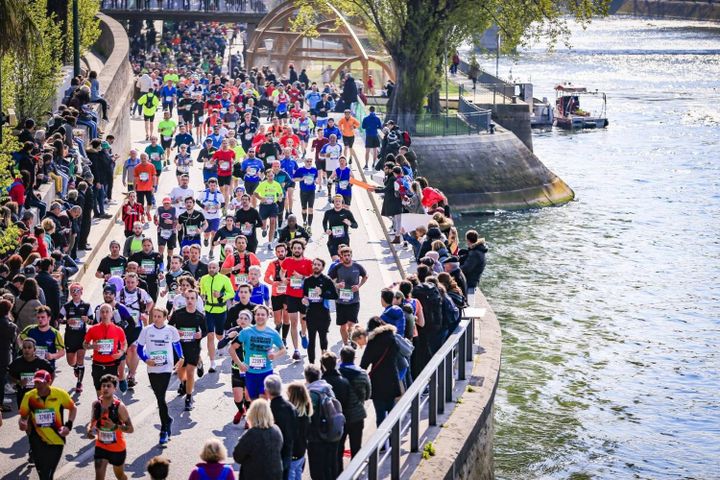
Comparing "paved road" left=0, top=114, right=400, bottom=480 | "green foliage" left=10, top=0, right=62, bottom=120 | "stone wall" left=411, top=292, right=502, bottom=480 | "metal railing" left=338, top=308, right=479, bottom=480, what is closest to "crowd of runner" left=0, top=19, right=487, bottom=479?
"paved road" left=0, top=114, right=400, bottom=480

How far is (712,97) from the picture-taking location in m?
84.1

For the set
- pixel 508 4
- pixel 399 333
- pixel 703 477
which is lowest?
pixel 703 477

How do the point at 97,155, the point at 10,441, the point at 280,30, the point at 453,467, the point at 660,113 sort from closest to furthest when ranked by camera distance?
the point at 453,467 < the point at 10,441 < the point at 97,155 < the point at 280,30 < the point at 660,113

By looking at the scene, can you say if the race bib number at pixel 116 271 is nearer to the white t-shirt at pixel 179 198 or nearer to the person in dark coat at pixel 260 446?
the white t-shirt at pixel 179 198

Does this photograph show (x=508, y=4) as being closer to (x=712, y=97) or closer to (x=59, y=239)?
(x=59, y=239)

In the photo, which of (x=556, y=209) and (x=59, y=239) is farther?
(x=556, y=209)

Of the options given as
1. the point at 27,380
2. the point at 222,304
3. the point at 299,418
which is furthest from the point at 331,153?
the point at 299,418

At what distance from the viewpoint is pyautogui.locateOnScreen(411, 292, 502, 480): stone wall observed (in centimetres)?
1291

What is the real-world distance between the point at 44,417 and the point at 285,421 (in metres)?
2.67

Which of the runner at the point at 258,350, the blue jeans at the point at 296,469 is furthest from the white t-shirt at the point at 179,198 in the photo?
the blue jeans at the point at 296,469

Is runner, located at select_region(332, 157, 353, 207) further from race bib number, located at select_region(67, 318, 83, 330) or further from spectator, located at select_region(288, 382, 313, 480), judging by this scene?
spectator, located at select_region(288, 382, 313, 480)

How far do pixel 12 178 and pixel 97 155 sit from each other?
589 cm

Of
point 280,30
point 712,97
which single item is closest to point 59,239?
point 280,30

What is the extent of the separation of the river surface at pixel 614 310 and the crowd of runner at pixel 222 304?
4087 millimetres
